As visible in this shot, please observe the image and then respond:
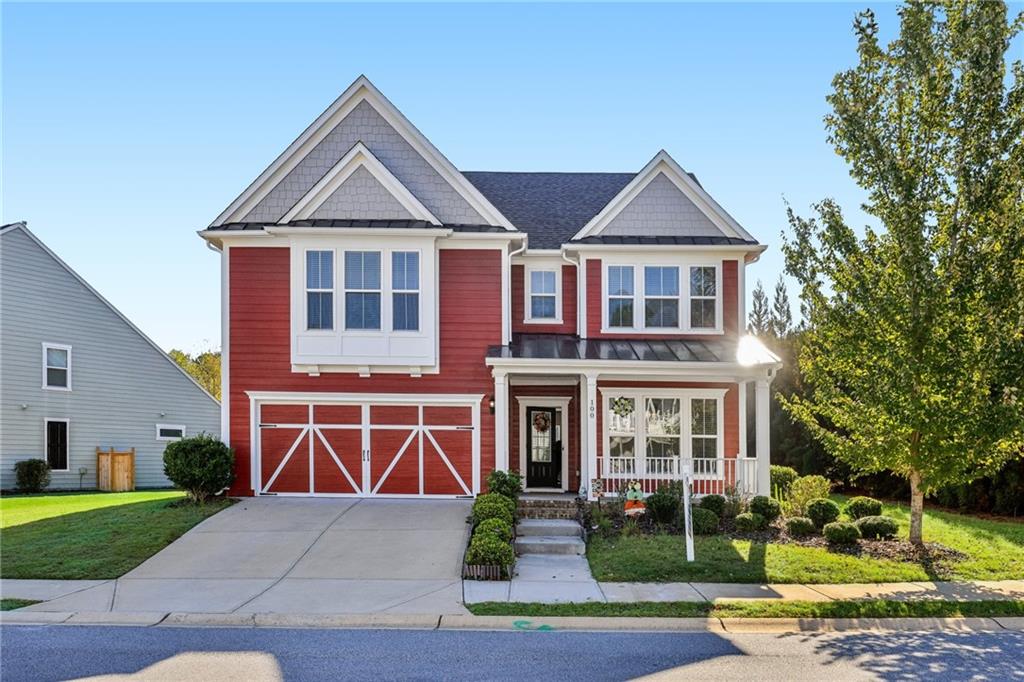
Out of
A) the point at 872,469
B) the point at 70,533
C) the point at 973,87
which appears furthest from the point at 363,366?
the point at 973,87

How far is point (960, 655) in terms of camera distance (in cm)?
832

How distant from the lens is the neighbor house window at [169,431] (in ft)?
97.5

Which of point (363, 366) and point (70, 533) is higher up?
point (363, 366)

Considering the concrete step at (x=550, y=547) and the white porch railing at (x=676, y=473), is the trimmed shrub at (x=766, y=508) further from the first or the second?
the concrete step at (x=550, y=547)

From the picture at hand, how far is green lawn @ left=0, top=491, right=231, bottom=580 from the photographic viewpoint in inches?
468

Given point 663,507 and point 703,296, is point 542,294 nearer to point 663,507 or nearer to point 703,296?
point 703,296

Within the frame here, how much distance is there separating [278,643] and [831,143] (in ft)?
36.1

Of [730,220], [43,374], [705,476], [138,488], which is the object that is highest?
[730,220]

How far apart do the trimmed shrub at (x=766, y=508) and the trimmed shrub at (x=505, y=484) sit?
14.8ft

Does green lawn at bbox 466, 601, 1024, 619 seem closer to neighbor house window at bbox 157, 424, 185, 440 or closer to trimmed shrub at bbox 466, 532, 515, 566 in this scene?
trimmed shrub at bbox 466, 532, 515, 566

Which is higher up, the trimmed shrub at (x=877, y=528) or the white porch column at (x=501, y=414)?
the white porch column at (x=501, y=414)

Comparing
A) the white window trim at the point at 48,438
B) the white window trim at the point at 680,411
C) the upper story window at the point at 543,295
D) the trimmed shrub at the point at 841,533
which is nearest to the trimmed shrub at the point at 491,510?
the white window trim at the point at 680,411

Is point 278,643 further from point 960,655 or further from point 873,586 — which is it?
point 873,586

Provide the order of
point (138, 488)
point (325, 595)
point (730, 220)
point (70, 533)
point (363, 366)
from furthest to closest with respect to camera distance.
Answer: point (138, 488) → point (730, 220) → point (363, 366) → point (70, 533) → point (325, 595)
